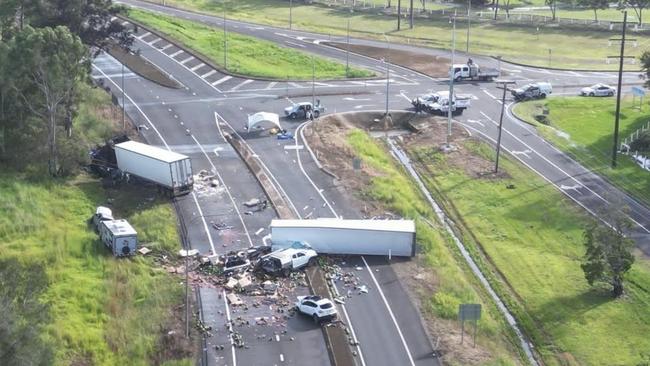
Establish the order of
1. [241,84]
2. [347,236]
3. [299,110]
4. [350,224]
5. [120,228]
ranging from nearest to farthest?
1. [120,228]
2. [347,236]
3. [350,224]
4. [299,110]
5. [241,84]

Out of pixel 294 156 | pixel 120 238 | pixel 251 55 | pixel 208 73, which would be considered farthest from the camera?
pixel 251 55

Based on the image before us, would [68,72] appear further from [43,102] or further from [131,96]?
[131,96]

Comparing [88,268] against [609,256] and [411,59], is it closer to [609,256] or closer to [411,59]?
[609,256]

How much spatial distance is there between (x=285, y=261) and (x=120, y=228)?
446 inches

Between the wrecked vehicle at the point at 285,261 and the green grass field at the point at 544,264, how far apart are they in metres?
13.9

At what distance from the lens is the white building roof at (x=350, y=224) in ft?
213

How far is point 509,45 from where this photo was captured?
473 ft

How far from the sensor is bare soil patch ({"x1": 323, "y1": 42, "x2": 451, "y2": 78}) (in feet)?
399

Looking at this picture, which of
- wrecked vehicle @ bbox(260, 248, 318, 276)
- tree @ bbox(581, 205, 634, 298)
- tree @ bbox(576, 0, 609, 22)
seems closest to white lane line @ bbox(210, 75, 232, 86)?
wrecked vehicle @ bbox(260, 248, 318, 276)

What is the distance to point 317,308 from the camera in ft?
183

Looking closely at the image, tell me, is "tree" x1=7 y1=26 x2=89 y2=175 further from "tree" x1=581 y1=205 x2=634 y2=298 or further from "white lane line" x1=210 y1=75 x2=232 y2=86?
"tree" x1=581 y1=205 x2=634 y2=298

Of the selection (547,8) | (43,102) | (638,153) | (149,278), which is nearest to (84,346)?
(149,278)

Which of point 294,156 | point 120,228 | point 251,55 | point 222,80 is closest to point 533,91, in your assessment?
point 222,80

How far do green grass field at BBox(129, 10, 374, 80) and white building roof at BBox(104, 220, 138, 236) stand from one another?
5123 centimetres
